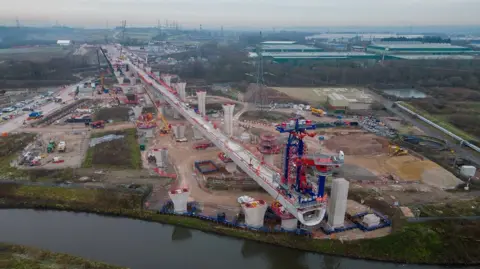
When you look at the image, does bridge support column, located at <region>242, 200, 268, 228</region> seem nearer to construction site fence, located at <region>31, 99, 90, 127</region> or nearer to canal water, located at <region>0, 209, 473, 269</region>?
canal water, located at <region>0, 209, 473, 269</region>

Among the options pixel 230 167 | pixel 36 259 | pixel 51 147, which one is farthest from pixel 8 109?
pixel 36 259

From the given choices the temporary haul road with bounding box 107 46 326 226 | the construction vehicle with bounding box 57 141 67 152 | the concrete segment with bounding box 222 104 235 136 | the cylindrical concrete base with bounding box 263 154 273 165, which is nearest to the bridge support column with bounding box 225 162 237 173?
the temporary haul road with bounding box 107 46 326 226

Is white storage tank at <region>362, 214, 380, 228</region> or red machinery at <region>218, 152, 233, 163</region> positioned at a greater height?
red machinery at <region>218, 152, 233, 163</region>

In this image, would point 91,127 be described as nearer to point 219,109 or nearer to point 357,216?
point 219,109

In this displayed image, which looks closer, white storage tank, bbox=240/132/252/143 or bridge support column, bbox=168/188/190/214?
bridge support column, bbox=168/188/190/214

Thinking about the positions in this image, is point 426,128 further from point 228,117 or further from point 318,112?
point 228,117

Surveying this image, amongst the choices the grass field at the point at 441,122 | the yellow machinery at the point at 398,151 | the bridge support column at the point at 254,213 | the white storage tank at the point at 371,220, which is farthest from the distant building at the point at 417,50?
the bridge support column at the point at 254,213

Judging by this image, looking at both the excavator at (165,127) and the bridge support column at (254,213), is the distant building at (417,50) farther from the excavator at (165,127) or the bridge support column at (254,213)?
the bridge support column at (254,213)
